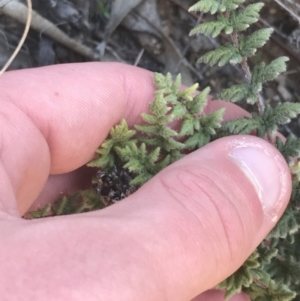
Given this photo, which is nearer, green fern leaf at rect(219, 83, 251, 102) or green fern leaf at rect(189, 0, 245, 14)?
green fern leaf at rect(189, 0, 245, 14)

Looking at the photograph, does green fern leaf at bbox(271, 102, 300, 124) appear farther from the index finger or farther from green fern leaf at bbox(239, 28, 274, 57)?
the index finger

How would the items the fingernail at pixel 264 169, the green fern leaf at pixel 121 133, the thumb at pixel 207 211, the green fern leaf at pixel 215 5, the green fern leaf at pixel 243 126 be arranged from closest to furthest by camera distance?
1. the thumb at pixel 207 211
2. the green fern leaf at pixel 215 5
3. the fingernail at pixel 264 169
4. the green fern leaf at pixel 243 126
5. the green fern leaf at pixel 121 133

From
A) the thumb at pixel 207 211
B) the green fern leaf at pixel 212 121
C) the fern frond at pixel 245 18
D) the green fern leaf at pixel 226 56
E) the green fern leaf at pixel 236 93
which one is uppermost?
the fern frond at pixel 245 18

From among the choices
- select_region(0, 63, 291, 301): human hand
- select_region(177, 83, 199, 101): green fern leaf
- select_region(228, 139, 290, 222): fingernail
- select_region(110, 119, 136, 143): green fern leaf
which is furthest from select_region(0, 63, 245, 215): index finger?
select_region(228, 139, 290, 222): fingernail

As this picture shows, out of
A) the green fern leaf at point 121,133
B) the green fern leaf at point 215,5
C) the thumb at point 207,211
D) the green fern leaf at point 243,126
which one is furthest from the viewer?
the green fern leaf at point 121,133

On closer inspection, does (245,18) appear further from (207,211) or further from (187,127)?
(207,211)

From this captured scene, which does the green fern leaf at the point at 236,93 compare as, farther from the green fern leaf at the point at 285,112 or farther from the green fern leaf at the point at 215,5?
the green fern leaf at the point at 215,5

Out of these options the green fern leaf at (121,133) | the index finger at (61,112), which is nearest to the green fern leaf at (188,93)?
the green fern leaf at (121,133)

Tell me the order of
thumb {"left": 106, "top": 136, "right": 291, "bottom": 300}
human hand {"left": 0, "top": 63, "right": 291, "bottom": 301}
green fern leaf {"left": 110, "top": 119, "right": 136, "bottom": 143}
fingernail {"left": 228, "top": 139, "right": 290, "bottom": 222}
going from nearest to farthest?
human hand {"left": 0, "top": 63, "right": 291, "bottom": 301} → thumb {"left": 106, "top": 136, "right": 291, "bottom": 300} → fingernail {"left": 228, "top": 139, "right": 290, "bottom": 222} → green fern leaf {"left": 110, "top": 119, "right": 136, "bottom": 143}
